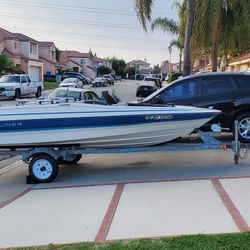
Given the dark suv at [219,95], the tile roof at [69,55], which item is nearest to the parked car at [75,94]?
the dark suv at [219,95]

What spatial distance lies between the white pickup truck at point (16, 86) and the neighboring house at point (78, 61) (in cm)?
7123

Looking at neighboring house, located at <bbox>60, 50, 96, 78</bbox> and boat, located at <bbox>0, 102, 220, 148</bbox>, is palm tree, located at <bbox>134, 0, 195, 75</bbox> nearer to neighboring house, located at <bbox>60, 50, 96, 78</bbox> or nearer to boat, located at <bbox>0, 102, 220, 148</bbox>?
boat, located at <bbox>0, 102, 220, 148</bbox>

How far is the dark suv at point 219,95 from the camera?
10.9m

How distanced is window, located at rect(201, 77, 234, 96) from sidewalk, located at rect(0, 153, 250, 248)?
97.0 inches

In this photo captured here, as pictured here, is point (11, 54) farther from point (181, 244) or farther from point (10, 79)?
point (181, 244)

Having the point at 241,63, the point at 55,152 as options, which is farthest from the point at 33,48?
the point at 55,152

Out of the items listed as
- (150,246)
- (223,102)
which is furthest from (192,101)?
(150,246)

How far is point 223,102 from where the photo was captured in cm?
1105

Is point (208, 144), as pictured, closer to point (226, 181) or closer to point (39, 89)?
point (226, 181)

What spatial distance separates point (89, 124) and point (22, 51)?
60.7 m

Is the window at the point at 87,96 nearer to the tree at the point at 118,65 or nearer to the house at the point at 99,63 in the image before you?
the house at the point at 99,63

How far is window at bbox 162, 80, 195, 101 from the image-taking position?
1136 centimetres

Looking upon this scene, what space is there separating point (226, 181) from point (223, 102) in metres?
3.58

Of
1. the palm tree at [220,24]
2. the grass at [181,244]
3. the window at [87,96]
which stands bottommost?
the grass at [181,244]
